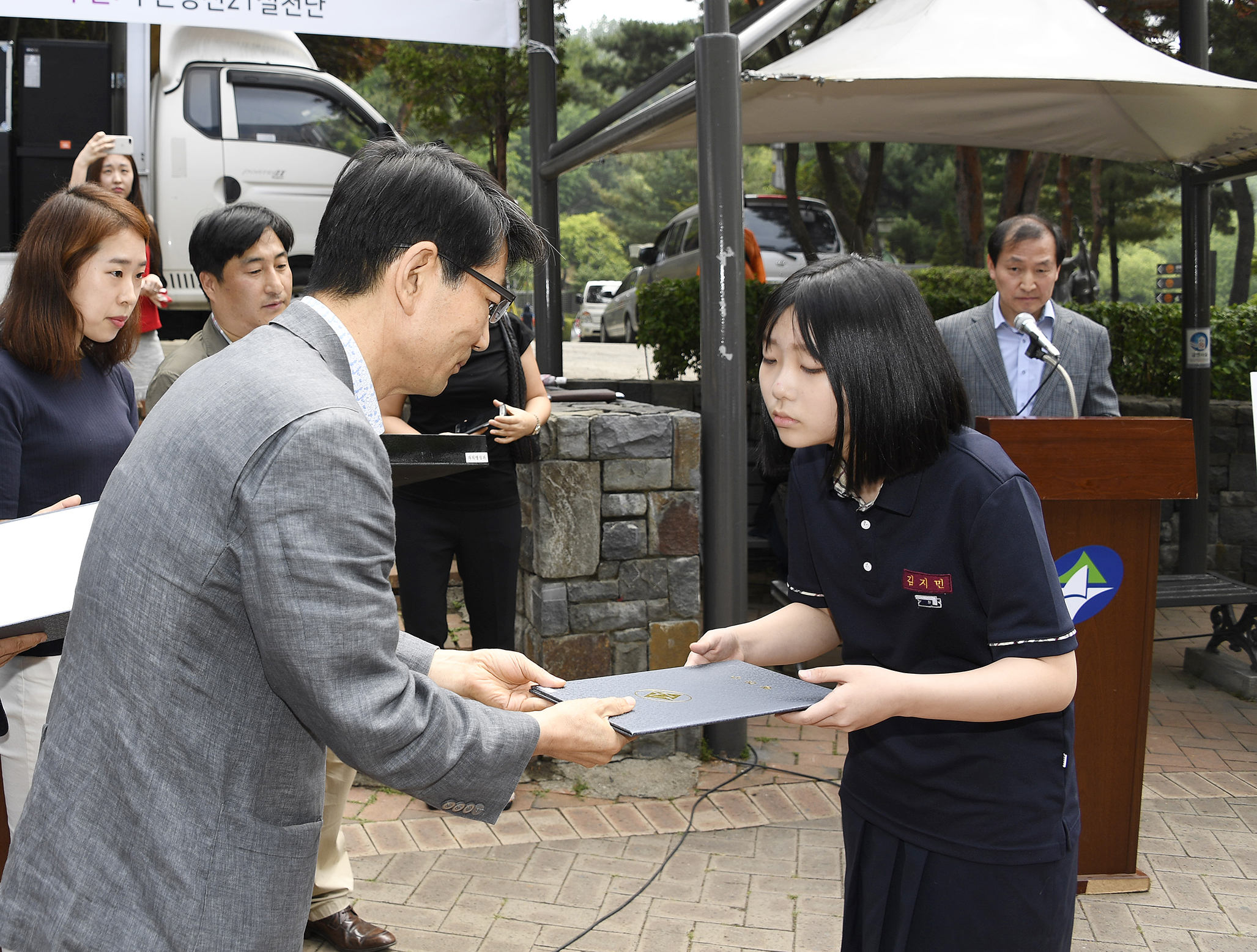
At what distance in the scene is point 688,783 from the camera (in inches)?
166

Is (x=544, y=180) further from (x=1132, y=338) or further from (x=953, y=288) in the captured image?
(x=953, y=288)

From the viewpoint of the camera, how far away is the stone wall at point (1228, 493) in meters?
7.12

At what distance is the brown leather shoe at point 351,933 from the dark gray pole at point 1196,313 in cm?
540

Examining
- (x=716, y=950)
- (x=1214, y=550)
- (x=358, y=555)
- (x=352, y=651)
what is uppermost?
(x=358, y=555)

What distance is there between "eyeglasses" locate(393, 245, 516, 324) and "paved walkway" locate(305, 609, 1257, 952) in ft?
6.99

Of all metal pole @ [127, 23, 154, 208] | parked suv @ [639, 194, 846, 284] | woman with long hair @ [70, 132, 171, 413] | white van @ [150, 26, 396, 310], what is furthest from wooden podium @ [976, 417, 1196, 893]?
parked suv @ [639, 194, 846, 284]

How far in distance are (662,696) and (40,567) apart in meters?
1.23

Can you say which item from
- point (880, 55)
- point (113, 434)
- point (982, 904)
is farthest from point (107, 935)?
point (880, 55)

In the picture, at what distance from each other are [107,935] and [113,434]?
1.75 meters

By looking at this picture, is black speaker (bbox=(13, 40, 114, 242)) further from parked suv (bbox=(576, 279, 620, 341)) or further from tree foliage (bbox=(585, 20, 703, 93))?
tree foliage (bbox=(585, 20, 703, 93))

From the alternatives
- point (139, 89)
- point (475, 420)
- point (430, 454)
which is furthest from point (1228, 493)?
point (139, 89)

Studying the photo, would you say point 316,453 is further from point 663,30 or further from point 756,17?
point 663,30

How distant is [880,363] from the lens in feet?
5.74

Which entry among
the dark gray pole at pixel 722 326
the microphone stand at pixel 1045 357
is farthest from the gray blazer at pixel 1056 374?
the dark gray pole at pixel 722 326
